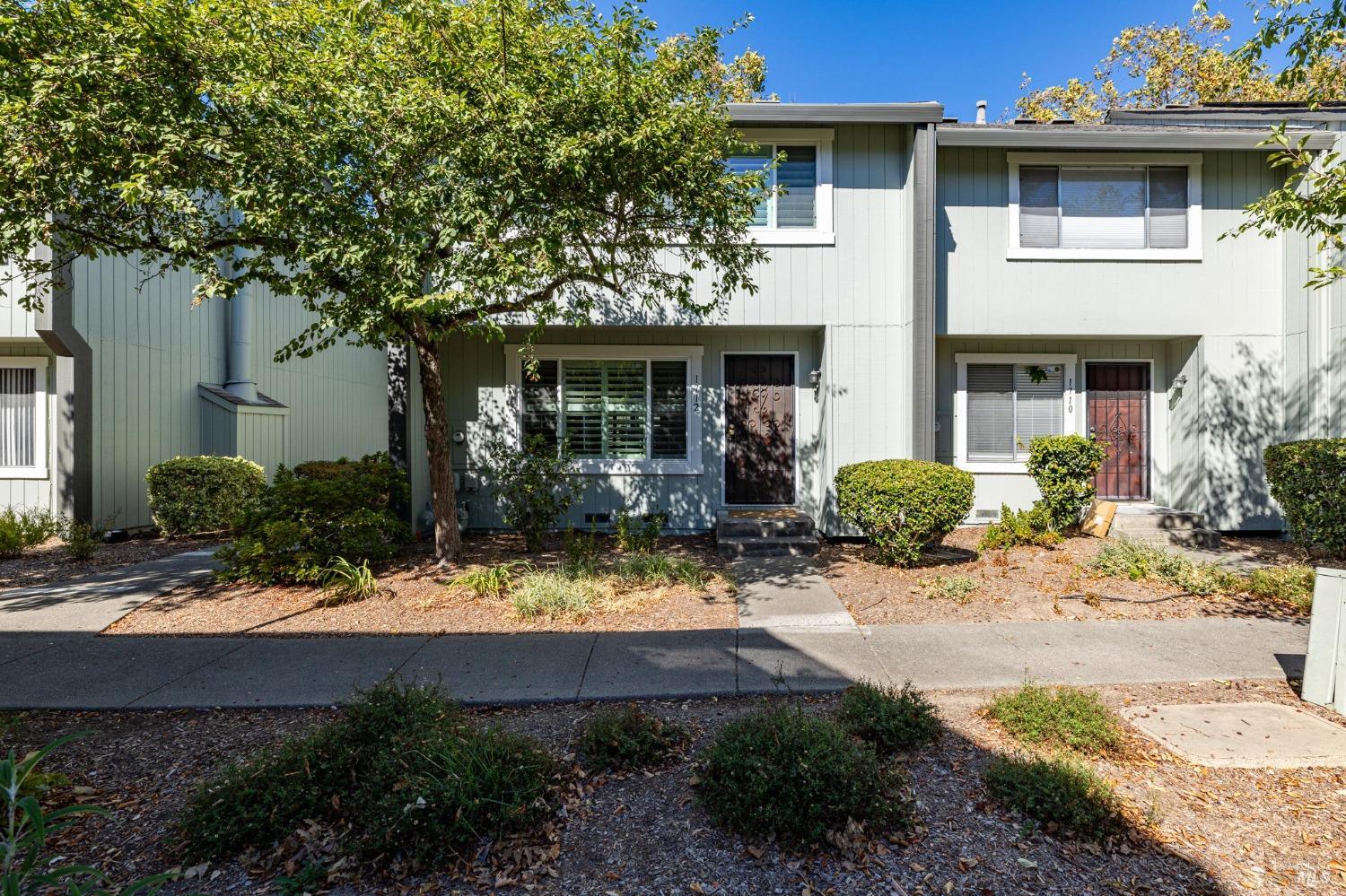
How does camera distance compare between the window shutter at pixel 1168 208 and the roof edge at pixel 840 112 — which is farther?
the window shutter at pixel 1168 208

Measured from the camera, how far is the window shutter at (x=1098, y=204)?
9.45 meters

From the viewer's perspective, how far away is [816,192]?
9.16 m

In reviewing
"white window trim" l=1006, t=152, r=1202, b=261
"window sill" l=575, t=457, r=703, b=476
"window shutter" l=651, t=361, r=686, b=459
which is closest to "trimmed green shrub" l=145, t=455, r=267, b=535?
"window sill" l=575, t=457, r=703, b=476

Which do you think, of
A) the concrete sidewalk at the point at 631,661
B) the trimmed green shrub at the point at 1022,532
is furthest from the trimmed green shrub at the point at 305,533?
the trimmed green shrub at the point at 1022,532

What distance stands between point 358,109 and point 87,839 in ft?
16.2

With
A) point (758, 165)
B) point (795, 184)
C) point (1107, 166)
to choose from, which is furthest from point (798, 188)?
point (1107, 166)

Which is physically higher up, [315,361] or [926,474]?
[315,361]

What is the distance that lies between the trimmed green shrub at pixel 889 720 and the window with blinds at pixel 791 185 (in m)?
7.20

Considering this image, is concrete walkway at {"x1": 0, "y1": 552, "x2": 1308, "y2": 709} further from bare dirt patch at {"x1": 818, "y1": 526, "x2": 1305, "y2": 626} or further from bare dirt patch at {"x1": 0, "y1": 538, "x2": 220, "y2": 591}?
bare dirt patch at {"x1": 0, "y1": 538, "x2": 220, "y2": 591}

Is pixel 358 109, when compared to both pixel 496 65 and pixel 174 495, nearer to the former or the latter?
pixel 496 65

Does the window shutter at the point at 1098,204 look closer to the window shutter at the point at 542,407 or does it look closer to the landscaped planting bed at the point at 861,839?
the window shutter at the point at 542,407

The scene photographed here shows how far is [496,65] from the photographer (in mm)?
5379

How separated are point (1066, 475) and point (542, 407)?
293 inches

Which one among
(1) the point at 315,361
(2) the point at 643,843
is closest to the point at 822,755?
(2) the point at 643,843
